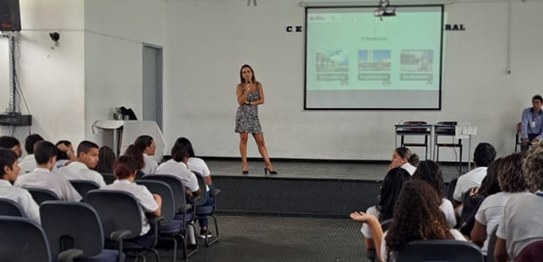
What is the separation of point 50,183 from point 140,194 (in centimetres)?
65

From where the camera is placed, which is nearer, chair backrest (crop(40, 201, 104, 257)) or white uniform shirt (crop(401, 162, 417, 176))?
chair backrest (crop(40, 201, 104, 257))

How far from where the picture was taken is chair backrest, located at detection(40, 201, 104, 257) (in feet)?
10.2

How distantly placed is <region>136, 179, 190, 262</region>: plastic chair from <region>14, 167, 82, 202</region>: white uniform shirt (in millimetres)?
514

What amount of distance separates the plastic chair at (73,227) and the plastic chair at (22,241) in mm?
494

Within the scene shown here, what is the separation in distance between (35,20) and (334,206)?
4.78 m

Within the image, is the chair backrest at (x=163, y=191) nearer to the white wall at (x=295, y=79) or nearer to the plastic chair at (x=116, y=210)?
the plastic chair at (x=116, y=210)

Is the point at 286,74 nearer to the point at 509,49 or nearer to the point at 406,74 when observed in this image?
the point at 406,74

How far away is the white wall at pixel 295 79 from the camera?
380 inches

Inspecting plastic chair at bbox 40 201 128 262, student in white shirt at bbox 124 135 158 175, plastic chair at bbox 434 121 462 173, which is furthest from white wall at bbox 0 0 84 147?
plastic chair at bbox 434 121 462 173

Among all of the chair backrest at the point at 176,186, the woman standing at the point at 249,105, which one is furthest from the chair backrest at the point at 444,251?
the woman standing at the point at 249,105

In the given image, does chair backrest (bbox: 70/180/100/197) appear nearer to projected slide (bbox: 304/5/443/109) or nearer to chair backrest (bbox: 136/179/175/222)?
chair backrest (bbox: 136/179/175/222)

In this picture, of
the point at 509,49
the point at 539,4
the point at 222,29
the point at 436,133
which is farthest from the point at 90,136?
the point at 539,4

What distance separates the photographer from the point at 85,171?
4363 mm

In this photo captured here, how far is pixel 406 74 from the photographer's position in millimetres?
10000
